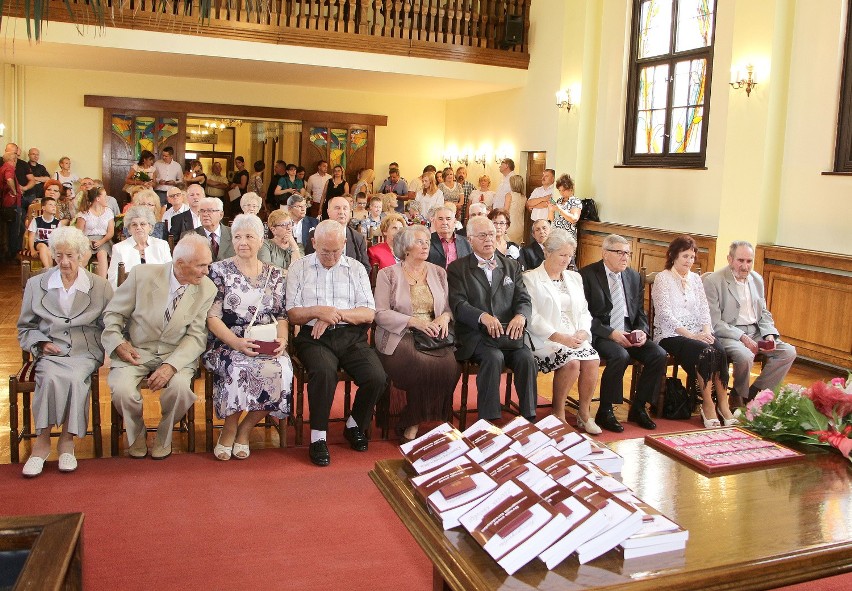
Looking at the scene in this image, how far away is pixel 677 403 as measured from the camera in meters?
5.66

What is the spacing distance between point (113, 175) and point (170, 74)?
1.97 meters

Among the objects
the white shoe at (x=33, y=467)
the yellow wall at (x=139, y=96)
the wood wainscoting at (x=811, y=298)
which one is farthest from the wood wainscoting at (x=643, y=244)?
the white shoe at (x=33, y=467)

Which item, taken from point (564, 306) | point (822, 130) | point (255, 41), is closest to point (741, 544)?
point (564, 306)

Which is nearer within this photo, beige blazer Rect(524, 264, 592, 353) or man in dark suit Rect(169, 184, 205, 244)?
beige blazer Rect(524, 264, 592, 353)

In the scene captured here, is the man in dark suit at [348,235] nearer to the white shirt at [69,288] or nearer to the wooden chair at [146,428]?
the wooden chair at [146,428]

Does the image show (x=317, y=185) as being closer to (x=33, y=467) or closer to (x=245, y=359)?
(x=245, y=359)

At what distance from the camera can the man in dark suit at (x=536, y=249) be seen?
6.56m

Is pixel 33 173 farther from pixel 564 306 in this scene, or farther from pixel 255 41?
pixel 564 306

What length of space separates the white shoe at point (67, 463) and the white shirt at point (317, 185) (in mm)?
10788

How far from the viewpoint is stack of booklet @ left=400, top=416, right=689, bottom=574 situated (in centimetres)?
212

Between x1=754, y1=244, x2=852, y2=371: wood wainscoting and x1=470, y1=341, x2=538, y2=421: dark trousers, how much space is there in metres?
3.49

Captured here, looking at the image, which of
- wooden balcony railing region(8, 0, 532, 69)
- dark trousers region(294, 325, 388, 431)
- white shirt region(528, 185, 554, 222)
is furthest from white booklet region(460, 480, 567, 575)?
wooden balcony railing region(8, 0, 532, 69)

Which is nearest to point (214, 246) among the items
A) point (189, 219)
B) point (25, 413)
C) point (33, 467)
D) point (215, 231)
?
point (215, 231)

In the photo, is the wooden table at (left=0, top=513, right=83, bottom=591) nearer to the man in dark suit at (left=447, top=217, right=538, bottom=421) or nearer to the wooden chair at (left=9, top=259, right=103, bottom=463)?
the wooden chair at (left=9, top=259, right=103, bottom=463)
